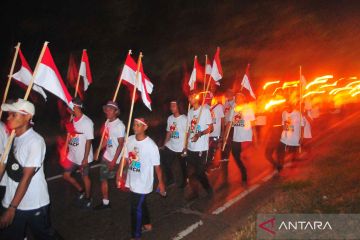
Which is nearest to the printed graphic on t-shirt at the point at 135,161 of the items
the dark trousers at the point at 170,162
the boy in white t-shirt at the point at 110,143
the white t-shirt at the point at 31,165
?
the boy in white t-shirt at the point at 110,143

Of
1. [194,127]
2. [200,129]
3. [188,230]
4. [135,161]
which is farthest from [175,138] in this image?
[135,161]

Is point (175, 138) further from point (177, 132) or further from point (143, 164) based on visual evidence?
point (143, 164)

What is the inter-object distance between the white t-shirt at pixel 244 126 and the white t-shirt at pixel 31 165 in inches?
194

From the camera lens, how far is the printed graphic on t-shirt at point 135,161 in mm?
5742

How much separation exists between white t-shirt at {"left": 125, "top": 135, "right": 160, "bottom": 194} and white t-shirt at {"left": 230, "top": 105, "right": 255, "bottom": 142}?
336 centimetres

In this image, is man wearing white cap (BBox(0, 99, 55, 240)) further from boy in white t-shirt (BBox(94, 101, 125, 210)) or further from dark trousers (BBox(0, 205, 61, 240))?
boy in white t-shirt (BBox(94, 101, 125, 210))

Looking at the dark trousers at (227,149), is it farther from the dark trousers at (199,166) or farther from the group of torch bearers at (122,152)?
the dark trousers at (199,166)

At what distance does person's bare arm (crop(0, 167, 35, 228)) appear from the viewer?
430cm

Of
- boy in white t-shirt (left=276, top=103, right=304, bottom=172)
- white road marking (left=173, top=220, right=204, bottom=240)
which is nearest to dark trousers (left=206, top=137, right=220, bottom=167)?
boy in white t-shirt (left=276, top=103, right=304, bottom=172)

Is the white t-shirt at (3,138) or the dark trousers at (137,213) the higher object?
the white t-shirt at (3,138)

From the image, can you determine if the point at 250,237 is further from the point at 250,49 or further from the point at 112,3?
the point at 250,49

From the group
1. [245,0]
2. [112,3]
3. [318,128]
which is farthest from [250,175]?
[245,0]

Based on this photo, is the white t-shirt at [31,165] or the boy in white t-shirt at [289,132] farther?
the boy in white t-shirt at [289,132]

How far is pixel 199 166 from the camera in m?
7.75
